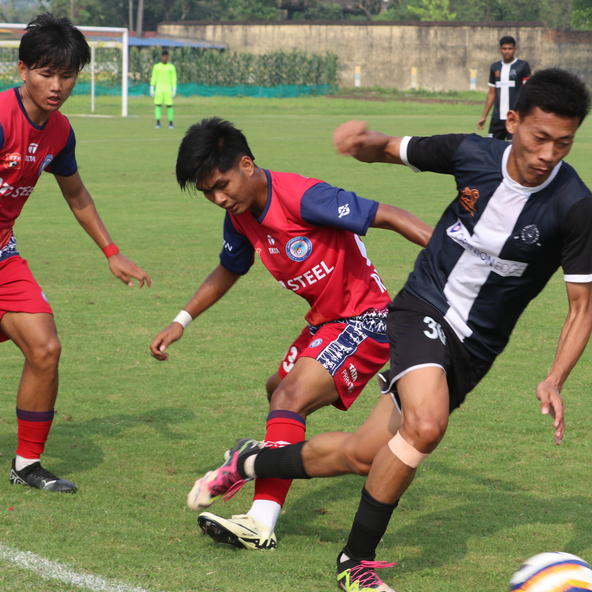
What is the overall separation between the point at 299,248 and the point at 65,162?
4.72ft

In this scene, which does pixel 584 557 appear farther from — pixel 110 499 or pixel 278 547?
pixel 110 499

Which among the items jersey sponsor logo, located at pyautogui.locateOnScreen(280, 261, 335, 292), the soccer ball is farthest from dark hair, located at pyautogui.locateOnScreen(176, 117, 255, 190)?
the soccer ball

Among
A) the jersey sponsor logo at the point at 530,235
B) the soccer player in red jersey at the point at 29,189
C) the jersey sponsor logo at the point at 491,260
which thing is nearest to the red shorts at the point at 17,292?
the soccer player in red jersey at the point at 29,189

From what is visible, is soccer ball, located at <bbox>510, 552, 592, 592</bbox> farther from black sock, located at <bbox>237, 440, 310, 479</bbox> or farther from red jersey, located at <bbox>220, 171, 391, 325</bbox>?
red jersey, located at <bbox>220, 171, 391, 325</bbox>

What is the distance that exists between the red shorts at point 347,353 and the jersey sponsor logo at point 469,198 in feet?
2.93

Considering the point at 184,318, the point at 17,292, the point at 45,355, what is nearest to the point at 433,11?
the point at 184,318

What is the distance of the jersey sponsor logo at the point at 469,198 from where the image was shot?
329 cm

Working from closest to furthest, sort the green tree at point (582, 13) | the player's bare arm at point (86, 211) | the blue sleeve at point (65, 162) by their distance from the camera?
the blue sleeve at point (65, 162)
the player's bare arm at point (86, 211)
the green tree at point (582, 13)

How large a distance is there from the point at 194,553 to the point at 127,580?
357 mm

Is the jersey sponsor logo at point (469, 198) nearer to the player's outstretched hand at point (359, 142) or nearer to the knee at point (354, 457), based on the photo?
the player's outstretched hand at point (359, 142)

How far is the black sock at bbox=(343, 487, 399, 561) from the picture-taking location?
10.3ft

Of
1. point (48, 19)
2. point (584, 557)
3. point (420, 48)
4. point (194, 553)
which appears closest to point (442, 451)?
point (584, 557)

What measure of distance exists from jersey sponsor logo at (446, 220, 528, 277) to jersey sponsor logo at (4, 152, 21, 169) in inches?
85.5

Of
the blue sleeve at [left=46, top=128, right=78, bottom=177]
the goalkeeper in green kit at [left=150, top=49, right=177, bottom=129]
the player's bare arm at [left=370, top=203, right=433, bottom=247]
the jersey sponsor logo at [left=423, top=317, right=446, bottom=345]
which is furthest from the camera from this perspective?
the goalkeeper in green kit at [left=150, top=49, right=177, bottom=129]
